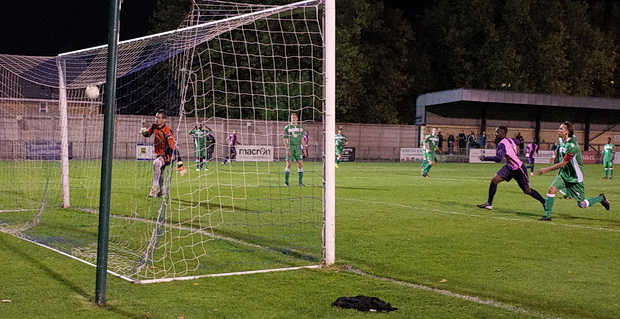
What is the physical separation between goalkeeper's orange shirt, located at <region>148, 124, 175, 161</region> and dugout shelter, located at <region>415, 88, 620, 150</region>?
35.3 metres

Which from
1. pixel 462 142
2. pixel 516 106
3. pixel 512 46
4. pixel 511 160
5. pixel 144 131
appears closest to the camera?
pixel 144 131

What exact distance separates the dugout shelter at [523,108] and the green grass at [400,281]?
124 ft

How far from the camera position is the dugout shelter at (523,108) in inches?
1950

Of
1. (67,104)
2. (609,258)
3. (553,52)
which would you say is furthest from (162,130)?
(553,52)

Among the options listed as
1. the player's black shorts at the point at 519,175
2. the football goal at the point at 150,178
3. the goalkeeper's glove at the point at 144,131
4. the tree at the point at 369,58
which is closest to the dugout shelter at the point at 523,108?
the tree at the point at 369,58

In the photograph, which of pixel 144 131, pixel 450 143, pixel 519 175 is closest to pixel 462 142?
pixel 450 143

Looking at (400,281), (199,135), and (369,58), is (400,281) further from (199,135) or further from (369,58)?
(369,58)

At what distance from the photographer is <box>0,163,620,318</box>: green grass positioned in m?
5.86

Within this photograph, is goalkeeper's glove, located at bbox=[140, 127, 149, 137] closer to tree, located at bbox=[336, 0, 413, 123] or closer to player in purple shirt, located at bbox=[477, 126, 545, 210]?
player in purple shirt, located at bbox=[477, 126, 545, 210]

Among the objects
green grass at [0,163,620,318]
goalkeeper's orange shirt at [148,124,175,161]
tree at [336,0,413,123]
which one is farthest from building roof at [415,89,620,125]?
Answer: green grass at [0,163,620,318]

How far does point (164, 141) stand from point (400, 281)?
355 inches

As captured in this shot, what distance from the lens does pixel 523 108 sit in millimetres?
55500

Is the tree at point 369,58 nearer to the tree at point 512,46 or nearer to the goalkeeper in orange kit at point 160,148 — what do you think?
the tree at point 512,46

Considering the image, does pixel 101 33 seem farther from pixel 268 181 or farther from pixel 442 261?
pixel 442 261
